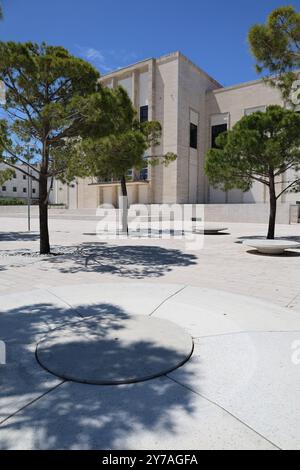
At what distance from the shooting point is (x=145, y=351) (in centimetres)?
326

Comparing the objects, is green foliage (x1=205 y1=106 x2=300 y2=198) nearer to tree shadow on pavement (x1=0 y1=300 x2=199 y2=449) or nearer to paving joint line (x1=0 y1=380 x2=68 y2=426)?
tree shadow on pavement (x1=0 y1=300 x2=199 y2=449)

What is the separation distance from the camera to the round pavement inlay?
2824 millimetres

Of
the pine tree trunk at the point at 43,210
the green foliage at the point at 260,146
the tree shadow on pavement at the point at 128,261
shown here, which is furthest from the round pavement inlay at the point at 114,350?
the green foliage at the point at 260,146

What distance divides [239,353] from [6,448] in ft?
7.21

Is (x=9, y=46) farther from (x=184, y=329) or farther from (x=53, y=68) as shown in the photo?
(x=184, y=329)

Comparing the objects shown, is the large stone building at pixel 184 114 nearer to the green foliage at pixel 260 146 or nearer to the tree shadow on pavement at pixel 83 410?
the green foliage at pixel 260 146

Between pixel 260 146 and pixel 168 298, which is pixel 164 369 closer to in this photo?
pixel 168 298

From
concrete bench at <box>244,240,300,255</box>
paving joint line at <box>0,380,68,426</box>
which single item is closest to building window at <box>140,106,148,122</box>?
concrete bench at <box>244,240,300,255</box>

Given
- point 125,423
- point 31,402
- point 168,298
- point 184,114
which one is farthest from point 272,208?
point 184,114

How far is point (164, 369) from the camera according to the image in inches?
115

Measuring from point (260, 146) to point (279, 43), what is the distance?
402 centimetres

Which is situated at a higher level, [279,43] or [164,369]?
[279,43]

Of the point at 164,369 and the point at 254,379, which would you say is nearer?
the point at 254,379

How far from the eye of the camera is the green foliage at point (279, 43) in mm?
8695
